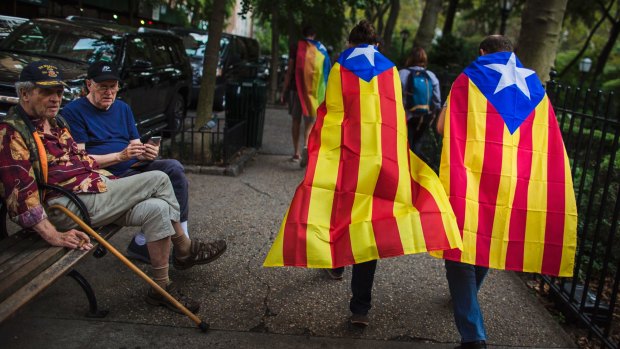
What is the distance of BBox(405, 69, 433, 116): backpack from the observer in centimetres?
603

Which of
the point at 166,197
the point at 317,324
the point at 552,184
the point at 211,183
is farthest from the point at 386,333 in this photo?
the point at 211,183

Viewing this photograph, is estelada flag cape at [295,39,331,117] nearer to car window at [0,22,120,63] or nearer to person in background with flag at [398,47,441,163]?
person in background with flag at [398,47,441,163]

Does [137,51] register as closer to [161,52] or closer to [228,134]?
[161,52]

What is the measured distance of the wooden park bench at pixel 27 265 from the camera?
8.50 feet

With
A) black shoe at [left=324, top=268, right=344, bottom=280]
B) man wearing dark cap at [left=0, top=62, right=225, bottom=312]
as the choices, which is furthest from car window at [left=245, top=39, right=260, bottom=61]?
man wearing dark cap at [left=0, top=62, right=225, bottom=312]

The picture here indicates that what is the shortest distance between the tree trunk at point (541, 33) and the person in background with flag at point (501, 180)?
4072mm

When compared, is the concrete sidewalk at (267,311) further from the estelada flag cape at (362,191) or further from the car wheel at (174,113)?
the car wheel at (174,113)

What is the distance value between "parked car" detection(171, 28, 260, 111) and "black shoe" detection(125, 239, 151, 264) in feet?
29.2

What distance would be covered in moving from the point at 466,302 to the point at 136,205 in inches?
79.2

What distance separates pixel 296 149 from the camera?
8125mm

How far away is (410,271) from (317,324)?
123 centimetres

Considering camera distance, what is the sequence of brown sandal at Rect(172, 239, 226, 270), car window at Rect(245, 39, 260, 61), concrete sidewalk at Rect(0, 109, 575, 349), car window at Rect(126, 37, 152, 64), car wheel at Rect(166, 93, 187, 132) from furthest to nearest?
car window at Rect(245, 39, 260, 61) → car wheel at Rect(166, 93, 187, 132) → car window at Rect(126, 37, 152, 64) → brown sandal at Rect(172, 239, 226, 270) → concrete sidewalk at Rect(0, 109, 575, 349)

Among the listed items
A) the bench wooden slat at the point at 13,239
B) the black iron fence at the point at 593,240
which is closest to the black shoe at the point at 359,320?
the black iron fence at the point at 593,240

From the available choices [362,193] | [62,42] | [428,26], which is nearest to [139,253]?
[362,193]
